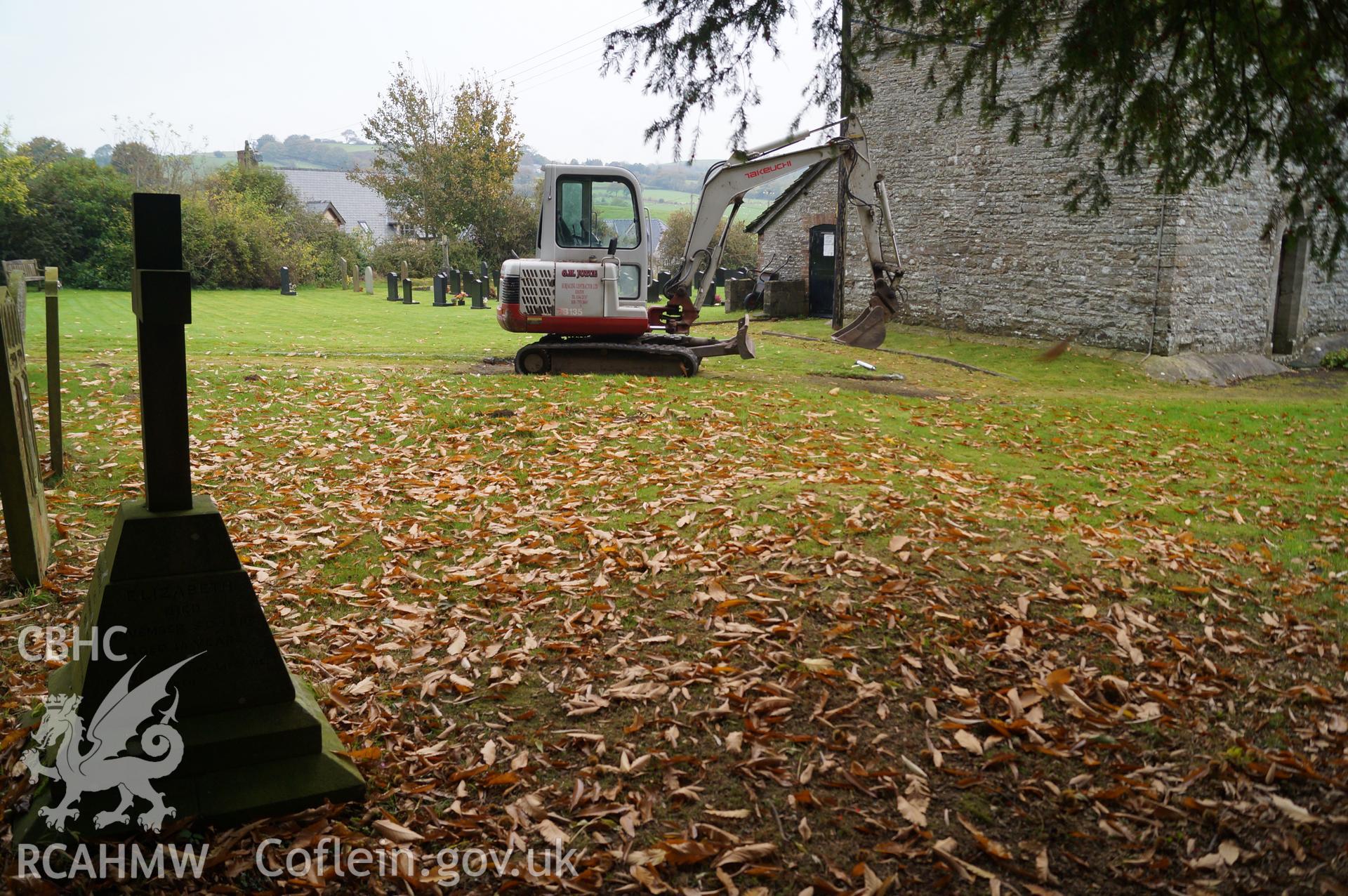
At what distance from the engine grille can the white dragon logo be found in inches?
440

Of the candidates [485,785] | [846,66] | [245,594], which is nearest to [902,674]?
[485,785]

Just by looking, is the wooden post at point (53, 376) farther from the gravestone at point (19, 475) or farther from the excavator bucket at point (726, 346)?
the excavator bucket at point (726, 346)

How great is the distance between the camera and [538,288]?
556 inches

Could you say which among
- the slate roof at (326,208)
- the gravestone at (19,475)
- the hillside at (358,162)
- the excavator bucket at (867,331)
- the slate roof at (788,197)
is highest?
the hillside at (358,162)

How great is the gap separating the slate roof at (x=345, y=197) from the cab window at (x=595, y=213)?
46862 mm

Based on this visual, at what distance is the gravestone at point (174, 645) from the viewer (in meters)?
3.35

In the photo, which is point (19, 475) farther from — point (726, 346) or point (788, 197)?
point (788, 197)

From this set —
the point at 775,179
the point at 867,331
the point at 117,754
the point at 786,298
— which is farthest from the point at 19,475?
the point at 786,298

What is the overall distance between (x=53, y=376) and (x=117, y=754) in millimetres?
5393

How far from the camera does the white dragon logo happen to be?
3301 millimetres

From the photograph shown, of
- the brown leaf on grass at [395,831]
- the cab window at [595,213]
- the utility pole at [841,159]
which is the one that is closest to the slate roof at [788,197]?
the utility pole at [841,159]

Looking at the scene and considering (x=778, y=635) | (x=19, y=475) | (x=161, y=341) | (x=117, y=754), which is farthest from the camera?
(x=19, y=475)

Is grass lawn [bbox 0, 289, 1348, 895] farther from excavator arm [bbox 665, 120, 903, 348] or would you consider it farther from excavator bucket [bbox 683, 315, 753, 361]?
excavator arm [bbox 665, 120, 903, 348]

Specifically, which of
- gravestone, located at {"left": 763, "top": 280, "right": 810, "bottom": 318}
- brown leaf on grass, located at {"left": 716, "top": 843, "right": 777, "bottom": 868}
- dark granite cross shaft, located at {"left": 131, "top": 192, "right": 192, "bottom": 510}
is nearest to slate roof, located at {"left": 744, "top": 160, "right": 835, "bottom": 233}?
gravestone, located at {"left": 763, "top": 280, "right": 810, "bottom": 318}
